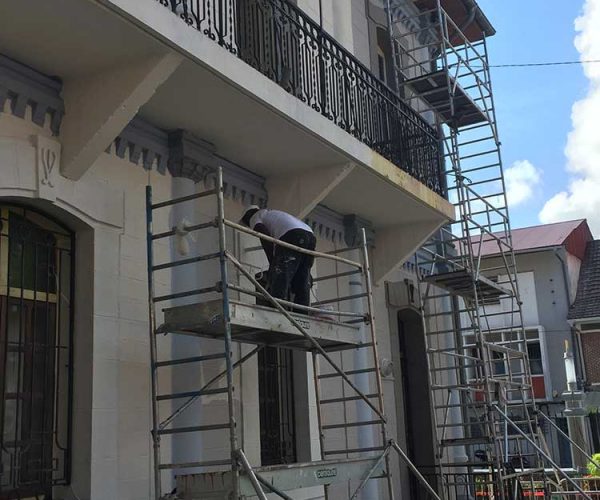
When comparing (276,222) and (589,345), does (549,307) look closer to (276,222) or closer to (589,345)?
(589,345)

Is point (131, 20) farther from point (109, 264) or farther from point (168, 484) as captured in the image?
point (168, 484)

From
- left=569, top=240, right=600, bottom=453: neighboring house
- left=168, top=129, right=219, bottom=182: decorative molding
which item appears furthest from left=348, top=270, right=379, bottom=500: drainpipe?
left=569, top=240, right=600, bottom=453: neighboring house

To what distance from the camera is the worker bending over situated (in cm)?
684

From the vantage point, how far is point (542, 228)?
3491 cm

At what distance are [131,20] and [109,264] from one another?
2133 millimetres

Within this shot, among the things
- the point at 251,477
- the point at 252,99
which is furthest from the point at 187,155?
the point at 251,477

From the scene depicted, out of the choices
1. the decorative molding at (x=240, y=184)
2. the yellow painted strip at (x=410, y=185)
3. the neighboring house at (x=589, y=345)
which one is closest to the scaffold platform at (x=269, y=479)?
the decorative molding at (x=240, y=184)

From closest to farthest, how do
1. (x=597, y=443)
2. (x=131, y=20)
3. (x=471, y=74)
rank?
(x=131, y=20) → (x=471, y=74) → (x=597, y=443)

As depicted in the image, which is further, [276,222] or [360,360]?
[360,360]

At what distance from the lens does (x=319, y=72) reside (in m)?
8.74

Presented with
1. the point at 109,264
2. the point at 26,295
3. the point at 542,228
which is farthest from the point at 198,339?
the point at 542,228

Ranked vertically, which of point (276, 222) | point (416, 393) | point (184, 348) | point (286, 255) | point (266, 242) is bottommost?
point (416, 393)

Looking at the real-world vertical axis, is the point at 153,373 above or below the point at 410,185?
below

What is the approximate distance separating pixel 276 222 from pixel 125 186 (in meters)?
1.42
